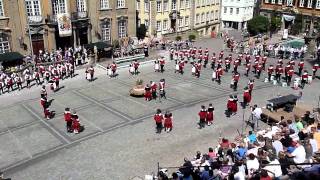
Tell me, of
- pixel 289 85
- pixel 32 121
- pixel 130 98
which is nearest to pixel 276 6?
pixel 289 85

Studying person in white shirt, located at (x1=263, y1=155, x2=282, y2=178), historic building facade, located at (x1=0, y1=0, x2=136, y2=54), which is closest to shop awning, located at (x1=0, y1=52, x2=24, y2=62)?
historic building facade, located at (x1=0, y1=0, x2=136, y2=54)

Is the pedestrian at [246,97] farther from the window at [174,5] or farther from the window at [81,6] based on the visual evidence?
the window at [174,5]

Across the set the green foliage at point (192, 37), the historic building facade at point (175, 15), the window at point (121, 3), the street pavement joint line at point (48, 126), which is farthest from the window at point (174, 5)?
the street pavement joint line at point (48, 126)

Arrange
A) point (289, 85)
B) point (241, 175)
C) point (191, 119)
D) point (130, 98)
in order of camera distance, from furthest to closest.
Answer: point (289, 85) < point (130, 98) < point (191, 119) < point (241, 175)

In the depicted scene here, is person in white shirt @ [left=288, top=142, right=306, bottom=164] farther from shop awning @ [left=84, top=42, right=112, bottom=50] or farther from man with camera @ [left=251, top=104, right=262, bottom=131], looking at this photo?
shop awning @ [left=84, top=42, right=112, bottom=50]

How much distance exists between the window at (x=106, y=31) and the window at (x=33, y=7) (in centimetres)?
895

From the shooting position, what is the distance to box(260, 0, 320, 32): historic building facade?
61031 mm

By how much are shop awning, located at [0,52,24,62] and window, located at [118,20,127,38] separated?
14.1m

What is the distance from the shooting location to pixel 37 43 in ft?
141

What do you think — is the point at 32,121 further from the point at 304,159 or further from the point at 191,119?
the point at 304,159

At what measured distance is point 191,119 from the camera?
2531cm

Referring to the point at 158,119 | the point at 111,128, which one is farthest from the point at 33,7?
the point at 158,119

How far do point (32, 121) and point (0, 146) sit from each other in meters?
4.13

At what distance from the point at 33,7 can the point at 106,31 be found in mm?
10418
